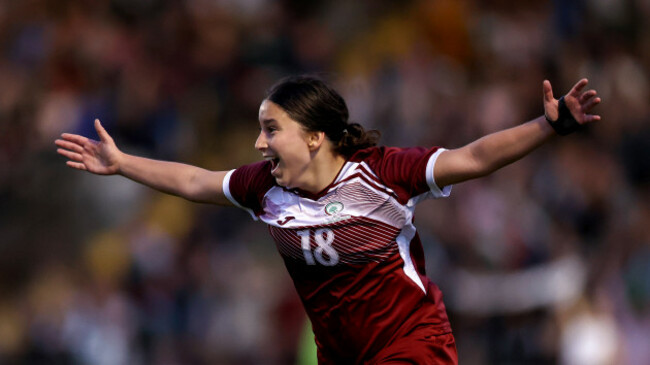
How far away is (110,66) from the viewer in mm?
10898

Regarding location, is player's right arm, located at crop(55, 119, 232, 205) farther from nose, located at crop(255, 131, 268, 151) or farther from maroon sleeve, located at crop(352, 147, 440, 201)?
maroon sleeve, located at crop(352, 147, 440, 201)

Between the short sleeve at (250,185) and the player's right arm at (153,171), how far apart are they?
0.05 meters

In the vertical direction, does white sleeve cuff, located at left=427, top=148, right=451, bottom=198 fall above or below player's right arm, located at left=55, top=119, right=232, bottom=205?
below

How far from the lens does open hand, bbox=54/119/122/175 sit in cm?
521

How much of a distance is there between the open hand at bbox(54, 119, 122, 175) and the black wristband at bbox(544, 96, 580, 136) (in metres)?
2.26

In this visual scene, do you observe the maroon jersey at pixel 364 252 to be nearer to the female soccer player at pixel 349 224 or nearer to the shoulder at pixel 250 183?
the female soccer player at pixel 349 224

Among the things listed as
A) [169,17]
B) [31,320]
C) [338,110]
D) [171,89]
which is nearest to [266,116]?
[338,110]

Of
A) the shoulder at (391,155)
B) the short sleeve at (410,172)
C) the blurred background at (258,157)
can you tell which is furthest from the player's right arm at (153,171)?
the blurred background at (258,157)

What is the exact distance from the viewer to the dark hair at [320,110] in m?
4.75

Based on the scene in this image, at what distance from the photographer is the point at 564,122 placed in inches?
165

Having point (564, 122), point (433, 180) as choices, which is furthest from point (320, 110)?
point (564, 122)

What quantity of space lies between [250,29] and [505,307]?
4.55m

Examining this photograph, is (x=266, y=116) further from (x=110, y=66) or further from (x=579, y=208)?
(x=110, y=66)

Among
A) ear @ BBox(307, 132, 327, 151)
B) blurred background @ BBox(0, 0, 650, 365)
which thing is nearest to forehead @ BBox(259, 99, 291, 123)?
ear @ BBox(307, 132, 327, 151)
